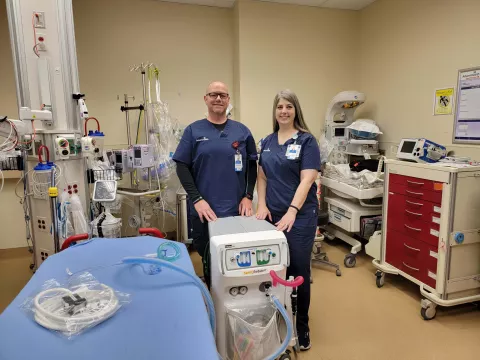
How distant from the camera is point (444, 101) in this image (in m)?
2.97

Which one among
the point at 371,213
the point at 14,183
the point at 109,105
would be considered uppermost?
the point at 109,105

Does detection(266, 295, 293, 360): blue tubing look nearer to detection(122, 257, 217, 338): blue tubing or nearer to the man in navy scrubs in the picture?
detection(122, 257, 217, 338): blue tubing

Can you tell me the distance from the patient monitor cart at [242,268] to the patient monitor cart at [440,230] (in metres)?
1.41

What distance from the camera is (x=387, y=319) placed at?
230 cm

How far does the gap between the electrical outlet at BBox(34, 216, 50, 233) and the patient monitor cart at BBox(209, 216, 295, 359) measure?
1.60m

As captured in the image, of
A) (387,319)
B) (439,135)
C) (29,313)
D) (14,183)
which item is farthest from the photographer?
(14,183)

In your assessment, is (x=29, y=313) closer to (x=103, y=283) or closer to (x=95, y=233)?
(x=103, y=283)

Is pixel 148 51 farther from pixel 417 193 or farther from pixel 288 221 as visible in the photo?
pixel 417 193

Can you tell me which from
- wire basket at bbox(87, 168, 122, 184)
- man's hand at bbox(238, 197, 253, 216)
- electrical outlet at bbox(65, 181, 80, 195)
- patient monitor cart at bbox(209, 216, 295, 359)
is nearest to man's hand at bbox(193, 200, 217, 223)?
man's hand at bbox(238, 197, 253, 216)

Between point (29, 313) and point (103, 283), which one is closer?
point (29, 313)

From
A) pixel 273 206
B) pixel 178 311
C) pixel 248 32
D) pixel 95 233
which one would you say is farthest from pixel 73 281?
pixel 248 32

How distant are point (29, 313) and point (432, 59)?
11.7 ft

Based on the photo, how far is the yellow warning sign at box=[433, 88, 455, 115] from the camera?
290cm

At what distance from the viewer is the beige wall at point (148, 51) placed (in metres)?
3.49
